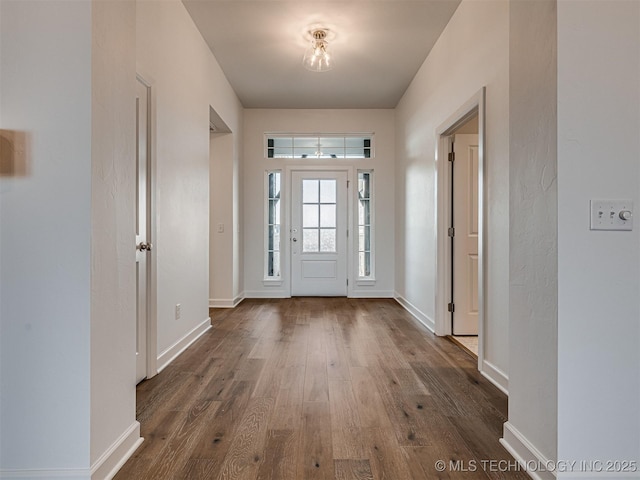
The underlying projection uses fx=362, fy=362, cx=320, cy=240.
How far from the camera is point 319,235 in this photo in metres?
5.68

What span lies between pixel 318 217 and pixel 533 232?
4324mm

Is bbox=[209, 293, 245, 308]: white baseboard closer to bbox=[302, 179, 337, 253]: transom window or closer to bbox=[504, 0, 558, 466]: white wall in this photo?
bbox=[302, 179, 337, 253]: transom window

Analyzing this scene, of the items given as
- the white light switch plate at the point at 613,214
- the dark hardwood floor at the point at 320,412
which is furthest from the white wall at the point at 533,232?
the dark hardwood floor at the point at 320,412

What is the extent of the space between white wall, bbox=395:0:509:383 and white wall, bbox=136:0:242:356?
2309 millimetres

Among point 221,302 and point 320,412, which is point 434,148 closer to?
point 320,412

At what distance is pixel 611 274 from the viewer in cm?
133

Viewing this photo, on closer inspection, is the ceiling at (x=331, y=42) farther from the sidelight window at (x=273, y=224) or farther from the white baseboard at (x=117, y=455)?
the white baseboard at (x=117, y=455)

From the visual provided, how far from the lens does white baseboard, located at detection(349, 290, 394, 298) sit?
18.6 feet

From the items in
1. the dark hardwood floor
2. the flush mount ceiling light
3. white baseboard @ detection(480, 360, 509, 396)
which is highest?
the flush mount ceiling light

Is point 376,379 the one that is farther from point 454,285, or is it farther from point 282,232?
point 282,232

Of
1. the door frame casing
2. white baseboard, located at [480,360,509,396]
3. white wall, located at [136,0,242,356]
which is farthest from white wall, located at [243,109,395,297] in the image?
white baseboard, located at [480,360,509,396]

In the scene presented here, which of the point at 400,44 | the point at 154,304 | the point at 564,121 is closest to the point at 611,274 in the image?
the point at 564,121

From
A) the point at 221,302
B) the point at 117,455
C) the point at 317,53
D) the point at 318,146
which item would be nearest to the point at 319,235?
the point at 318,146

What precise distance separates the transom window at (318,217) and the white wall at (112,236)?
4025mm
